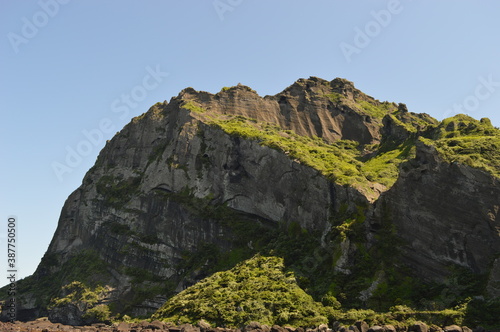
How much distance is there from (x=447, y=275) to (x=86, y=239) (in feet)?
293

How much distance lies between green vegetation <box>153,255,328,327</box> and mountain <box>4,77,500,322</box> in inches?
108

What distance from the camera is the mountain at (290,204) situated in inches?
2240

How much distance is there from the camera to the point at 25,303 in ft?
374

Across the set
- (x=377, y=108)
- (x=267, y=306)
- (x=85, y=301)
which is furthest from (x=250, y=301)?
(x=377, y=108)

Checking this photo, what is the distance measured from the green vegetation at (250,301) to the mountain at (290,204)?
2.75 metres

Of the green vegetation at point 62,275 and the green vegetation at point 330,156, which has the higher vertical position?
the green vegetation at point 330,156

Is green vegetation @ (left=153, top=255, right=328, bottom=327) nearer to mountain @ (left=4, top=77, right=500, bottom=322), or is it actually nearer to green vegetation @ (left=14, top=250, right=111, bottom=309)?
mountain @ (left=4, top=77, right=500, bottom=322)

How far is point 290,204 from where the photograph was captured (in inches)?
3246

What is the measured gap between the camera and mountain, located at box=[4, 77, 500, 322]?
56906 mm

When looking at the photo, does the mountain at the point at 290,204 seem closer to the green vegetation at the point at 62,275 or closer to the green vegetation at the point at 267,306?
the green vegetation at the point at 62,275

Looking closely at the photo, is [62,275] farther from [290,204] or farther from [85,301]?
[290,204]

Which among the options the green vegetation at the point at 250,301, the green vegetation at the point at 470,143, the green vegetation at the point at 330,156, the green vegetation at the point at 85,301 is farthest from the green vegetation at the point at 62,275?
the green vegetation at the point at 470,143

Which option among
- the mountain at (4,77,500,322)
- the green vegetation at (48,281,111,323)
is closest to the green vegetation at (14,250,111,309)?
the mountain at (4,77,500,322)

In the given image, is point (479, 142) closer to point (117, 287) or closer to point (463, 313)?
point (463, 313)
